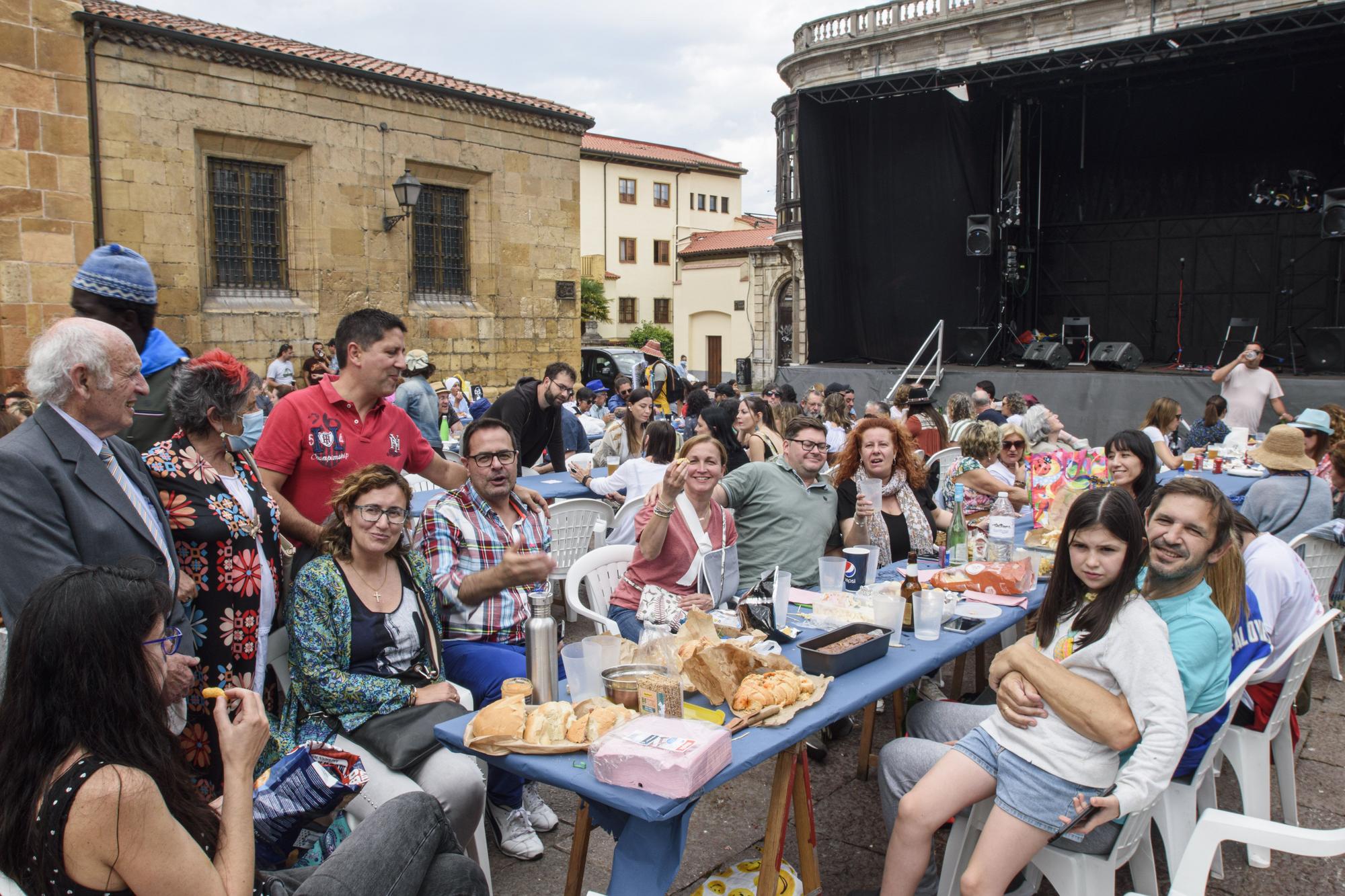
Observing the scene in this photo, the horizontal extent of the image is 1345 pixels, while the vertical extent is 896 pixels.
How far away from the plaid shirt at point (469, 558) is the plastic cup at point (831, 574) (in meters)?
1.14

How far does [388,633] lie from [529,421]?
3.67m

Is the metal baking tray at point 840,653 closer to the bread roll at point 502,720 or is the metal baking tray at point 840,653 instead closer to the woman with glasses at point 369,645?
the bread roll at point 502,720

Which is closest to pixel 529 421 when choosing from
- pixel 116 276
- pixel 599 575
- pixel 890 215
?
pixel 599 575

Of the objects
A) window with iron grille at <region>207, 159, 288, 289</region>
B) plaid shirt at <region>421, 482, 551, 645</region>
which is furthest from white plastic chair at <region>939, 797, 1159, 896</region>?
window with iron grille at <region>207, 159, 288, 289</region>

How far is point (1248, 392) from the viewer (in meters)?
9.55

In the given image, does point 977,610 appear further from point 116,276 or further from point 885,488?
point 116,276

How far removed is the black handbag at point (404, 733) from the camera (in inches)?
104

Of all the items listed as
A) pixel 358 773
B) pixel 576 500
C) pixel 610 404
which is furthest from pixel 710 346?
pixel 358 773

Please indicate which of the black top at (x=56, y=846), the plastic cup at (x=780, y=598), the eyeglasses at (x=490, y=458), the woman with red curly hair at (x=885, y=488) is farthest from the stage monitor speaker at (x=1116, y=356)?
the black top at (x=56, y=846)

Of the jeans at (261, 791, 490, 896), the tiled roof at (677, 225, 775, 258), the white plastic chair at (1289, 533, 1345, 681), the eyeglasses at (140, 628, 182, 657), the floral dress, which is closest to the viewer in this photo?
the eyeglasses at (140, 628, 182, 657)

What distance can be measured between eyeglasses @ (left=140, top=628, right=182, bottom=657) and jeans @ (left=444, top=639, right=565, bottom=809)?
1.01m

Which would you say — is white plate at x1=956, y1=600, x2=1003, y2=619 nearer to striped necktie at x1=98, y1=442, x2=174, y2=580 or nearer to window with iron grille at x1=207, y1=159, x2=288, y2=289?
striped necktie at x1=98, y1=442, x2=174, y2=580

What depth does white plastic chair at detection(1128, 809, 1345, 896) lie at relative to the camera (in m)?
2.11

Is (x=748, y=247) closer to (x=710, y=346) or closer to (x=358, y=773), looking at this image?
(x=710, y=346)
